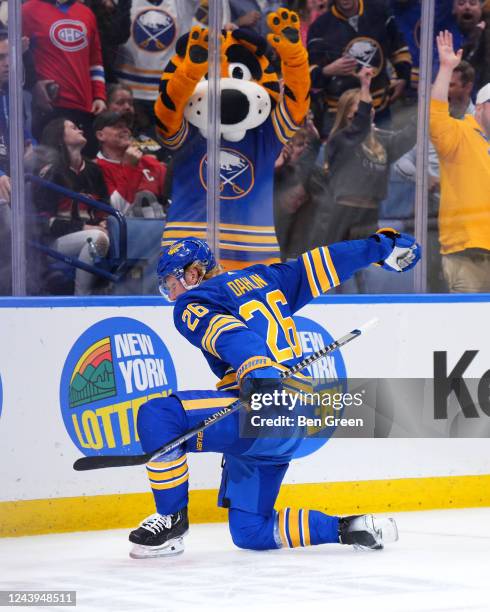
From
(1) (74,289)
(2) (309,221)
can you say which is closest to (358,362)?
(2) (309,221)

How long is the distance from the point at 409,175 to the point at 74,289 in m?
1.45

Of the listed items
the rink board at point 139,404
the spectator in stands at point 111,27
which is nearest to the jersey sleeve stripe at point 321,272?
the rink board at point 139,404

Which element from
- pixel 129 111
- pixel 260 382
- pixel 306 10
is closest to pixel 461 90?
pixel 306 10

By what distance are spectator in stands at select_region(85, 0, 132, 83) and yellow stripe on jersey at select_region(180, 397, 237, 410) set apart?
1679 millimetres

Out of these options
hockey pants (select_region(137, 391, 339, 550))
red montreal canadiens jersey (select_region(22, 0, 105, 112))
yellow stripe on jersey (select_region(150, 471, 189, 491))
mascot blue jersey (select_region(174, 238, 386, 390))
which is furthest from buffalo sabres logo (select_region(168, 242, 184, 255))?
red montreal canadiens jersey (select_region(22, 0, 105, 112))

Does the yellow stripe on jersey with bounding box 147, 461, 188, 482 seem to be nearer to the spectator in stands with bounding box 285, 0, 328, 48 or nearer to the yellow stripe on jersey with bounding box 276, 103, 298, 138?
the yellow stripe on jersey with bounding box 276, 103, 298, 138

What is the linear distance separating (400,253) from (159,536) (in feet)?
3.56

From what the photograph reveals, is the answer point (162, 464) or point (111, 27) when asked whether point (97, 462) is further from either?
point (111, 27)

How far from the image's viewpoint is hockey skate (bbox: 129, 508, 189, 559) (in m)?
3.36

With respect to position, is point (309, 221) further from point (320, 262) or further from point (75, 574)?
point (75, 574)

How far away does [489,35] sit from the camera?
194 inches

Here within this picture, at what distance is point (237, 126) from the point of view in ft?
15.3

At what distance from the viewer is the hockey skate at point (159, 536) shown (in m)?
3.36

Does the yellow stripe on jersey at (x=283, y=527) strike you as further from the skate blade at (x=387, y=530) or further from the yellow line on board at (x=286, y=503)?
the yellow line on board at (x=286, y=503)
